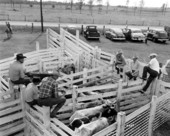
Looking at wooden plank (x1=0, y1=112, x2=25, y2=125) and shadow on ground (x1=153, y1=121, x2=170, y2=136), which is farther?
shadow on ground (x1=153, y1=121, x2=170, y2=136)

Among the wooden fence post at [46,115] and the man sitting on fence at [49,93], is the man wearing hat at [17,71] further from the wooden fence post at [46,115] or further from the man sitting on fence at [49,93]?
the wooden fence post at [46,115]

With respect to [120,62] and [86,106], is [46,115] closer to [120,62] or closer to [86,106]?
[86,106]

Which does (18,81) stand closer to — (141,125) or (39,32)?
(141,125)

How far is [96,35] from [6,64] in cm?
1588

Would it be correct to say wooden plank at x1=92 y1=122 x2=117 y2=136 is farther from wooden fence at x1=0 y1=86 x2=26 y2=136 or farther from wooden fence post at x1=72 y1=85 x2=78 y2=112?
wooden fence at x1=0 y1=86 x2=26 y2=136

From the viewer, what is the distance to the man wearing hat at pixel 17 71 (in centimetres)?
646

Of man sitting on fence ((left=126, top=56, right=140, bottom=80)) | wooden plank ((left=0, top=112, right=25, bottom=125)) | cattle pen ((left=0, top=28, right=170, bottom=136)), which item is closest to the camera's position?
cattle pen ((left=0, top=28, right=170, bottom=136))

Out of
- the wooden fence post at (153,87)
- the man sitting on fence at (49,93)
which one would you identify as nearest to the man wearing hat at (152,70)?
the wooden fence post at (153,87)

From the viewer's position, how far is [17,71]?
6.51 meters

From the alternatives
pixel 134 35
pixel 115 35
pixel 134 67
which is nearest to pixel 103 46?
pixel 115 35

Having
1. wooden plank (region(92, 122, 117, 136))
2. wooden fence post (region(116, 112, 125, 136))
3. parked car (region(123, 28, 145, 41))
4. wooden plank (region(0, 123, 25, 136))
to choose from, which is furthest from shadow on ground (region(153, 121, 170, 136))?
parked car (region(123, 28, 145, 41))

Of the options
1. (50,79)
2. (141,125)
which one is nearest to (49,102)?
(50,79)

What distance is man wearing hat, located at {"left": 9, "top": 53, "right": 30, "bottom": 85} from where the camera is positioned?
646 centimetres

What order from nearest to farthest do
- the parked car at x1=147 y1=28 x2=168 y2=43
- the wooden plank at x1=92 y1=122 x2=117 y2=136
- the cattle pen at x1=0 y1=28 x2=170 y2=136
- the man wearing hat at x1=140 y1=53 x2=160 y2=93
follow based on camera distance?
the wooden plank at x1=92 y1=122 x2=117 y2=136
the cattle pen at x1=0 y1=28 x2=170 y2=136
the man wearing hat at x1=140 y1=53 x2=160 y2=93
the parked car at x1=147 y1=28 x2=168 y2=43
